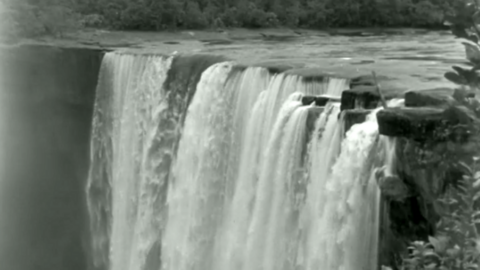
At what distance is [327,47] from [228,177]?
9.82 metres

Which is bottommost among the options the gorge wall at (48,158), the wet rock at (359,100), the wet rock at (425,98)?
the gorge wall at (48,158)

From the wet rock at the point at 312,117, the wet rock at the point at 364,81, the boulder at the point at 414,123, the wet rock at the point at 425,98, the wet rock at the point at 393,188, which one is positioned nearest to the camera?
the boulder at the point at 414,123

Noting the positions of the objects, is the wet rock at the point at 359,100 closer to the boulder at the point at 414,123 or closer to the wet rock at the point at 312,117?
the wet rock at the point at 312,117

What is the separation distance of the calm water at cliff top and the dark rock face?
1.53 meters

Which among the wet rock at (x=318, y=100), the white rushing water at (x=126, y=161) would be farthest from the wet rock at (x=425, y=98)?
the white rushing water at (x=126, y=161)

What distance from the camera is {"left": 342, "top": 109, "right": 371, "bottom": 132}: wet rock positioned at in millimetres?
11000

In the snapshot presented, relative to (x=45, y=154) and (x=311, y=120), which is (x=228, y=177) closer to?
(x=311, y=120)

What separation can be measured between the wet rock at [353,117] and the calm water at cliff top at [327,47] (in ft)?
8.09

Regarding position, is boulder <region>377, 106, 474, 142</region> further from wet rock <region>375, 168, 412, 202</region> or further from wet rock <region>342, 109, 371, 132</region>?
wet rock <region>342, 109, 371, 132</region>

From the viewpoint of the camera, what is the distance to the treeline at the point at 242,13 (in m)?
31.7

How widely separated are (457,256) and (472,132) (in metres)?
0.64

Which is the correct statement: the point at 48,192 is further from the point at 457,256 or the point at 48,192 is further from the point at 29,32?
the point at 457,256

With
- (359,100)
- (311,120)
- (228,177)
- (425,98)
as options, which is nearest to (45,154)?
(228,177)

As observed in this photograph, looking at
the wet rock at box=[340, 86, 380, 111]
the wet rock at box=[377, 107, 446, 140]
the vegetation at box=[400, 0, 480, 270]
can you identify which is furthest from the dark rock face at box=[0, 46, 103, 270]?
the vegetation at box=[400, 0, 480, 270]
